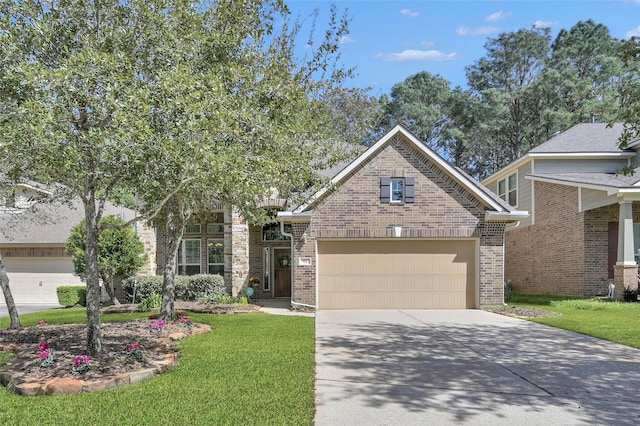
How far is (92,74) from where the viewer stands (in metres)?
5.87

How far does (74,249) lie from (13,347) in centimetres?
921

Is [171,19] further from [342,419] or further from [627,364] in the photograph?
→ [627,364]

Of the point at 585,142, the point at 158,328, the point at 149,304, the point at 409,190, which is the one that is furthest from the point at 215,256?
the point at 585,142

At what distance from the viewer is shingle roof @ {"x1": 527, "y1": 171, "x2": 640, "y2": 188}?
52.0 feet

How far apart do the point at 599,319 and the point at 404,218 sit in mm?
5611

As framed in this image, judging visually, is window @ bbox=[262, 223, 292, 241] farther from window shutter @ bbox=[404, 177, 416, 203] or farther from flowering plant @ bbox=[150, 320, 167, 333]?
flowering plant @ bbox=[150, 320, 167, 333]

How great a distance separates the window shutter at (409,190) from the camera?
49.3 feet

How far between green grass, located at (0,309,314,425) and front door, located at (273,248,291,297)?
11234mm

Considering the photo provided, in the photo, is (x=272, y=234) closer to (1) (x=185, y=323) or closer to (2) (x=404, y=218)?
(2) (x=404, y=218)

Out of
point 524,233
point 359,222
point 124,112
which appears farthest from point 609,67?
point 124,112

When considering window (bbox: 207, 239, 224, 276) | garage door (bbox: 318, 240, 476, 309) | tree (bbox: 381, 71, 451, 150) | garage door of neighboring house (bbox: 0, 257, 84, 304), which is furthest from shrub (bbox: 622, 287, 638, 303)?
tree (bbox: 381, 71, 451, 150)

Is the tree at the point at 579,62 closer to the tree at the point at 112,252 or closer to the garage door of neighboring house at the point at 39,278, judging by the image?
the tree at the point at 112,252

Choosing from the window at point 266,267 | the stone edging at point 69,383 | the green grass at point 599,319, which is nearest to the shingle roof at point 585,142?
the green grass at point 599,319

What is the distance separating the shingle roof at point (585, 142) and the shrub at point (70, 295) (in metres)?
18.6
